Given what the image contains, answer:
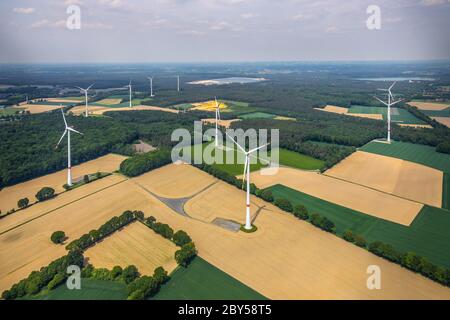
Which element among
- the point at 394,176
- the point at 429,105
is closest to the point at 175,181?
the point at 394,176

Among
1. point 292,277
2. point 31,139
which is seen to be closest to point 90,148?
point 31,139

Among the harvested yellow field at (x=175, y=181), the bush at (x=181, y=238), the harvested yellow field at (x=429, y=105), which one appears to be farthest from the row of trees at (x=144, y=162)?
the harvested yellow field at (x=429, y=105)

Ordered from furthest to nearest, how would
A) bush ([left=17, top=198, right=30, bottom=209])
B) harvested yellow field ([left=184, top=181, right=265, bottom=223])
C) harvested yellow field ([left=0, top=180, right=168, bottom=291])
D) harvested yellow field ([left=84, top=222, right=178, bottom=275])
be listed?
bush ([left=17, top=198, right=30, bottom=209]) < harvested yellow field ([left=184, top=181, right=265, bottom=223]) < harvested yellow field ([left=0, top=180, right=168, bottom=291]) < harvested yellow field ([left=84, top=222, right=178, bottom=275])

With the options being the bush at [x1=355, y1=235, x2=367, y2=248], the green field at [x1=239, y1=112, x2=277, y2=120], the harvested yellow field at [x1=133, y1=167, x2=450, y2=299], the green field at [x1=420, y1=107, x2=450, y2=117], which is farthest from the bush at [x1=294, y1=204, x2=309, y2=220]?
the green field at [x1=420, y1=107, x2=450, y2=117]

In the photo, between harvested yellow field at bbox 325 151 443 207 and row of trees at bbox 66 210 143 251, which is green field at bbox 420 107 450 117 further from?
row of trees at bbox 66 210 143 251
